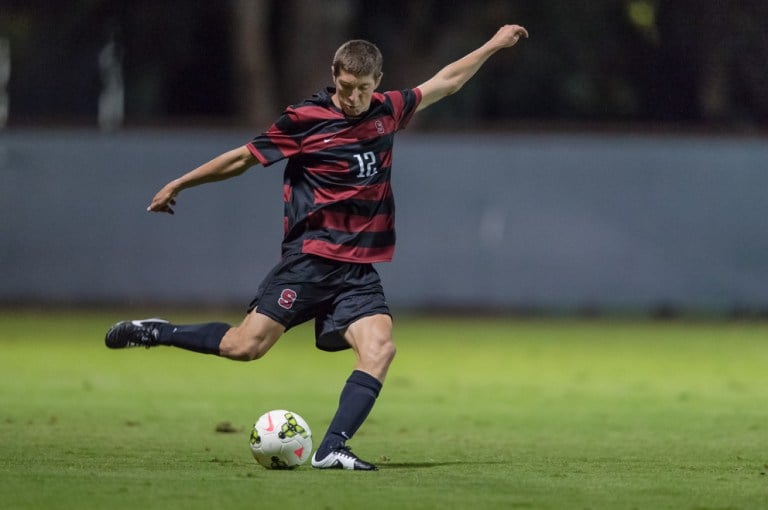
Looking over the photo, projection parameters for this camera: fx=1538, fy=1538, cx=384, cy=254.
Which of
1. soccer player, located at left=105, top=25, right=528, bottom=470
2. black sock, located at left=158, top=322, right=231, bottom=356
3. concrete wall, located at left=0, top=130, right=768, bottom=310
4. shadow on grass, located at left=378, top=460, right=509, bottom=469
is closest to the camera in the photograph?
shadow on grass, located at left=378, top=460, right=509, bottom=469

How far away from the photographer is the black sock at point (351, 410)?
8.47 m

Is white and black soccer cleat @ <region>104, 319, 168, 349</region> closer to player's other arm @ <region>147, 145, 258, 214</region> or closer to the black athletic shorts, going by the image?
the black athletic shorts

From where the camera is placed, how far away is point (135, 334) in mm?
9203

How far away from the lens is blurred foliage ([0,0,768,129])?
26.0m

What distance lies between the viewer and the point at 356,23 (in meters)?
27.5

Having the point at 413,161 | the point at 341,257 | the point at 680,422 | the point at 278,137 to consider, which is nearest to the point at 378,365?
the point at 341,257

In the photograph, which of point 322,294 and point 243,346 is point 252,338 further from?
point 322,294

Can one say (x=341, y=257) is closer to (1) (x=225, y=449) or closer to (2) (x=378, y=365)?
(2) (x=378, y=365)

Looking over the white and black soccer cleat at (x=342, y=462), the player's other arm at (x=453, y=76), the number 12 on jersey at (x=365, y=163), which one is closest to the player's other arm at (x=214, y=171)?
the number 12 on jersey at (x=365, y=163)

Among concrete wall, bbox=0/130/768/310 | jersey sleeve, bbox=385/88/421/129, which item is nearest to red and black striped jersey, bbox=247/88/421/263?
jersey sleeve, bbox=385/88/421/129

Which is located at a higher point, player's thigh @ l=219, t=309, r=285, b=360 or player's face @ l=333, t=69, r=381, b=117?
player's face @ l=333, t=69, r=381, b=117

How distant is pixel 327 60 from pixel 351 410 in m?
18.4

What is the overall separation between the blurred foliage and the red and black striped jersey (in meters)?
16.2

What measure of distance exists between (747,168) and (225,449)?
16.6m
